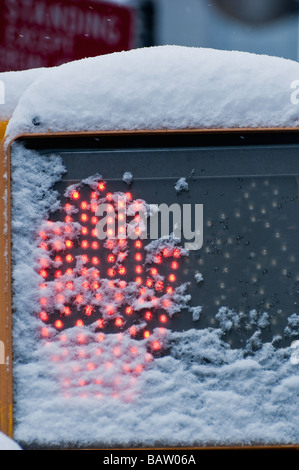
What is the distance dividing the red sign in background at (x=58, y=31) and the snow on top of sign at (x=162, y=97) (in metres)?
4.25

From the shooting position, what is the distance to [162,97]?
227cm

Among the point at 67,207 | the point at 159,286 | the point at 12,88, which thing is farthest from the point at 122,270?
the point at 12,88

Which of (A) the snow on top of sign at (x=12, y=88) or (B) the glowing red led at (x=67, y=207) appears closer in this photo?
(B) the glowing red led at (x=67, y=207)

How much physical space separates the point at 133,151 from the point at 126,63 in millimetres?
333

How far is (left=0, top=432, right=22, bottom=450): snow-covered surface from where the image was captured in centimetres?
205

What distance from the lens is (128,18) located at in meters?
7.04

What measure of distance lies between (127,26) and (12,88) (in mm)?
4909

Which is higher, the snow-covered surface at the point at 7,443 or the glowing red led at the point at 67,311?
the glowing red led at the point at 67,311

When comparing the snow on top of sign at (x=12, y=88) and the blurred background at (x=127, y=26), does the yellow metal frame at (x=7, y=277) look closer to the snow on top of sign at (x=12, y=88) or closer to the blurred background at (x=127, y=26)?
the snow on top of sign at (x=12, y=88)
